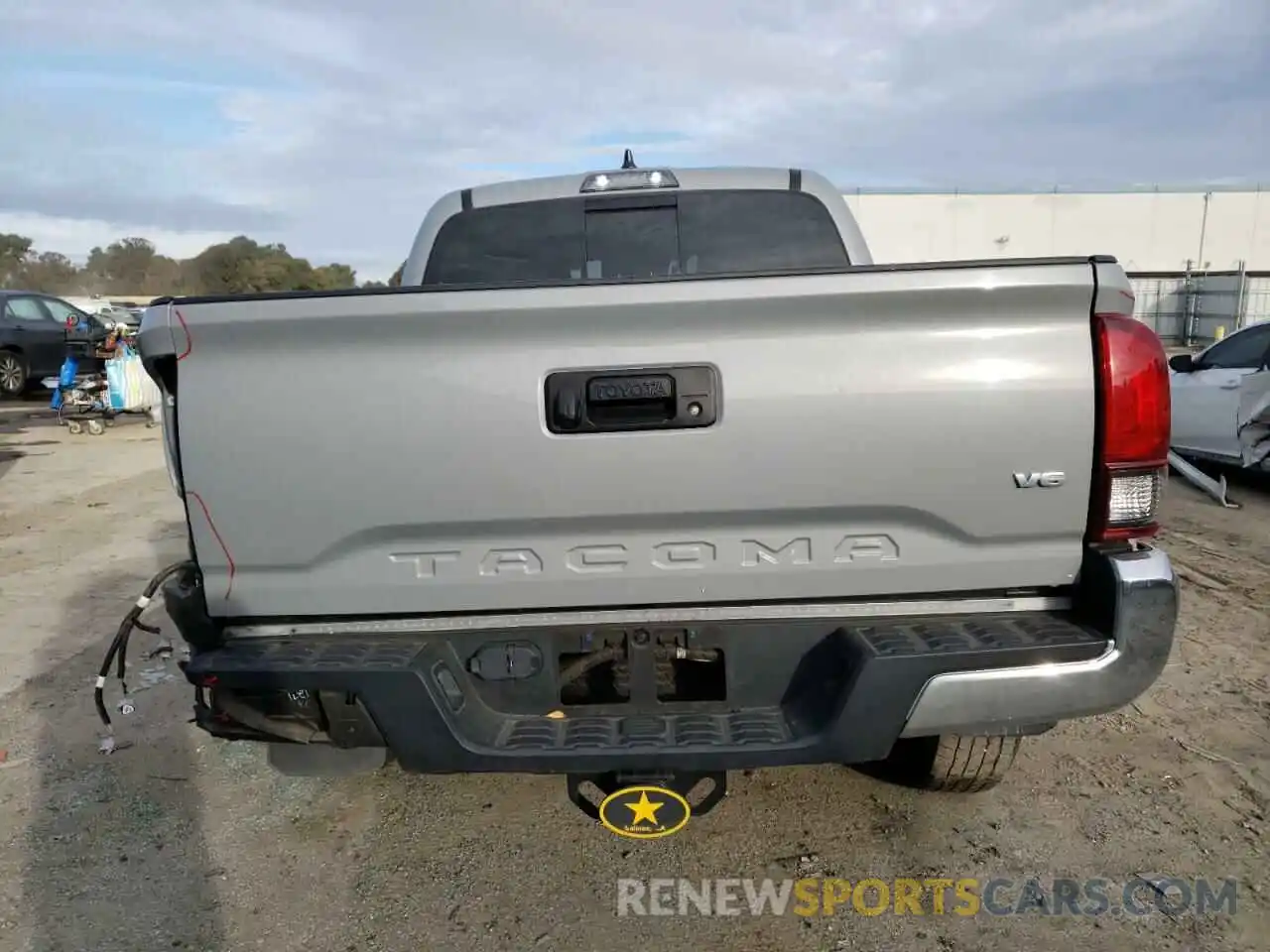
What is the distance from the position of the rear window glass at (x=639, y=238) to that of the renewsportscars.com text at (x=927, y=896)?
7.59 ft

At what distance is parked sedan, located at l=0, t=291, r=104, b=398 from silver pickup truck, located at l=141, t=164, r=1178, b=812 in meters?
18.0

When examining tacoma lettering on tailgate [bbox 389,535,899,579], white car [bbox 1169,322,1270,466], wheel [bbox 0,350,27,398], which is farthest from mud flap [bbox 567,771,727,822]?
wheel [bbox 0,350,27,398]

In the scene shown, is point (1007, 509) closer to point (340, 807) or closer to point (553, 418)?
point (553, 418)

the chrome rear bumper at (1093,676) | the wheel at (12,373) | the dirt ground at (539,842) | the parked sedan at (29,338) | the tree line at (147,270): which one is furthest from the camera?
the tree line at (147,270)

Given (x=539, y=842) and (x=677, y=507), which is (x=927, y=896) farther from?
(x=677, y=507)

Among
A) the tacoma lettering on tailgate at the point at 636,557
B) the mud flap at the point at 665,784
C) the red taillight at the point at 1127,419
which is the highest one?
the red taillight at the point at 1127,419

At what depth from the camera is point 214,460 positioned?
2254 mm

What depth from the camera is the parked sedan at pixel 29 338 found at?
17.1 meters

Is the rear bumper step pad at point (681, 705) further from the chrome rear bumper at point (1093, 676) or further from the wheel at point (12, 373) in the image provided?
the wheel at point (12, 373)

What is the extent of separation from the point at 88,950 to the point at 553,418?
6.58 feet

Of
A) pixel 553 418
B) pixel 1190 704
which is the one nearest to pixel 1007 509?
pixel 553 418

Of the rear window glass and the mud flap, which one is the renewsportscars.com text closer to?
the mud flap

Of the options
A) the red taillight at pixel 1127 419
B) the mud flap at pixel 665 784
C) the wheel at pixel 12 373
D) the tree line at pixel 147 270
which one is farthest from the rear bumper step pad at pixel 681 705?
the tree line at pixel 147 270

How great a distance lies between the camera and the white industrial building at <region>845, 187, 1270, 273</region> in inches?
1661
